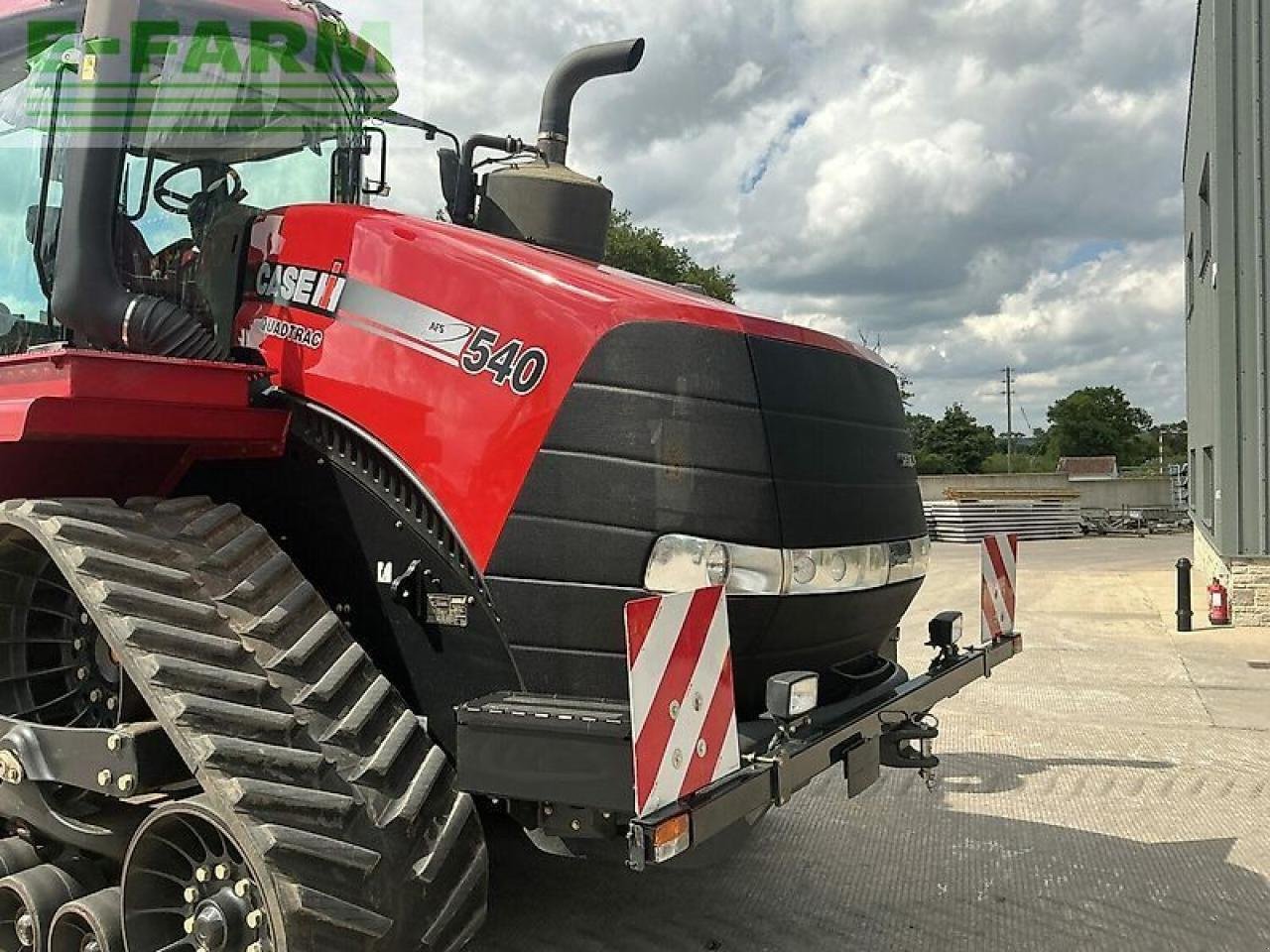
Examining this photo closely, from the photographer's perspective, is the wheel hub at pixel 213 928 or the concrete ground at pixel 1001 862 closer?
the wheel hub at pixel 213 928

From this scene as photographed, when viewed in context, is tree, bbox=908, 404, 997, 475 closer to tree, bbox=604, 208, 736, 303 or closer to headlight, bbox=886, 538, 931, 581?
tree, bbox=604, 208, 736, 303

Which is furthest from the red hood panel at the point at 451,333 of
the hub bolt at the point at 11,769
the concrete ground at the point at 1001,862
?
the concrete ground at the point at 1001,862

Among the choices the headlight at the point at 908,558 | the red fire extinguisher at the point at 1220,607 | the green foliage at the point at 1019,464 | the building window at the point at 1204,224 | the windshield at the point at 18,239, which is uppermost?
the building window at the point at 1204,224

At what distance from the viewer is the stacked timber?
95.3 feet

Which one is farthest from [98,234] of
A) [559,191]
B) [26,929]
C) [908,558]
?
[908,558]

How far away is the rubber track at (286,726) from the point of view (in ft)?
8.71

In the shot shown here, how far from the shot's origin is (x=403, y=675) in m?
3.30

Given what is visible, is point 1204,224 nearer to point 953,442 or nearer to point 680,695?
point 680,695

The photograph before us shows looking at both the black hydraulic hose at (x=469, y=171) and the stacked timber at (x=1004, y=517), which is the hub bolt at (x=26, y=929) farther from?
the stacked timber at (x=1004, y=517)

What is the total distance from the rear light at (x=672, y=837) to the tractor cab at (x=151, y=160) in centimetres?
220

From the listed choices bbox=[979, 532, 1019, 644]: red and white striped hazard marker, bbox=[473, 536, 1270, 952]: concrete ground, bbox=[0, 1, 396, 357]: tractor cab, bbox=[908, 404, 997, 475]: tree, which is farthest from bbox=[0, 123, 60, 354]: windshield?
bbox=[908, 404, 997, 475]: tree

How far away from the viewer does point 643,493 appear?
2.89 meters

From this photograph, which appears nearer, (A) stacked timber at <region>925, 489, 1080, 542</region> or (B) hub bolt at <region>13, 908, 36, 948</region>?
(B) hub bolt at <region>13, 908, 36, 948</region>

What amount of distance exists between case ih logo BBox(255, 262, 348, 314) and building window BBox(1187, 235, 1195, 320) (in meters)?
18.4
